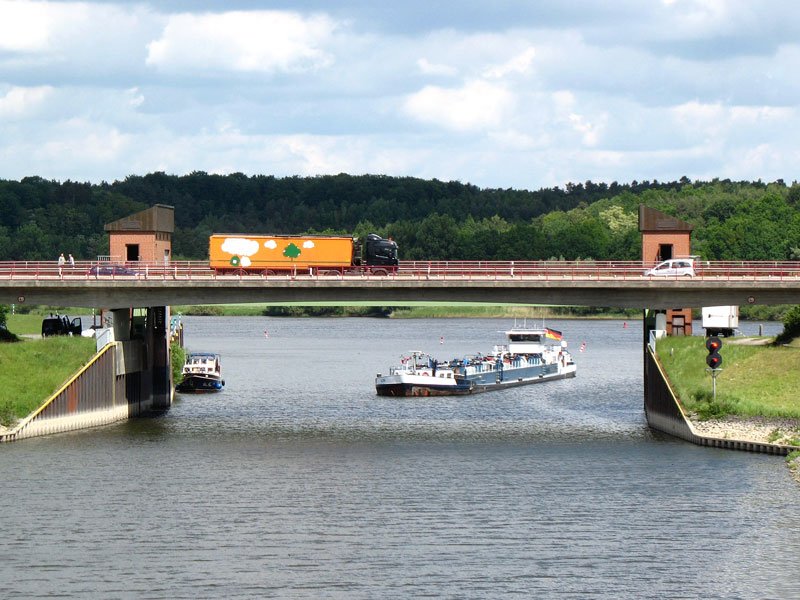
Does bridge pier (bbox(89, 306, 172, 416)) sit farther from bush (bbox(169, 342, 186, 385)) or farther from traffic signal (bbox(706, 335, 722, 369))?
traffic signal (bbox(706, 335, 722, 369))

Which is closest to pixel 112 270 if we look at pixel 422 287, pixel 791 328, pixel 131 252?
pixel 131 252

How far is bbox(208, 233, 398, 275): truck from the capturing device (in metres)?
95.7

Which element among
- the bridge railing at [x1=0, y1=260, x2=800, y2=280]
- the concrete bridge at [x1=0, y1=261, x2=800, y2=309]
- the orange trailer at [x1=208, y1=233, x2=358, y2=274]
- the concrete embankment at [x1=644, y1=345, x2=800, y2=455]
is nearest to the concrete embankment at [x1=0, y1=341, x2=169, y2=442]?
the concrete bridge at [x1=0, y1=261, x2=800, y2=309]

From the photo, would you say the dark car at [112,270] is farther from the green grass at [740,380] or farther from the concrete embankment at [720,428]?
the green grass at [740,380]

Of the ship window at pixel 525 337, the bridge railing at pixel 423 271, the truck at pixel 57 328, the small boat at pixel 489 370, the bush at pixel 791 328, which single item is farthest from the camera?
Answer: the ship window at pixel 525 337

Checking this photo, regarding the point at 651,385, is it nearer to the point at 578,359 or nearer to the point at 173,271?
the point at 173,271

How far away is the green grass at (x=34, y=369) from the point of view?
80.8 metres

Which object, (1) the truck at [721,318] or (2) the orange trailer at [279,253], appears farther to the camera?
(1) the truck at [721,318]

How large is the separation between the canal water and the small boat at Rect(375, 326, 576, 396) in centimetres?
2270

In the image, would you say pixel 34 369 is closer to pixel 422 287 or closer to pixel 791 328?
pixel 422 287

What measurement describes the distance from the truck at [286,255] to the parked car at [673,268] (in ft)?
56.0

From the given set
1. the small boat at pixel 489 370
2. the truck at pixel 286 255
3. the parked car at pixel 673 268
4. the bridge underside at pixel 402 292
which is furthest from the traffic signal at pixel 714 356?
the small boat at pixel 489 370

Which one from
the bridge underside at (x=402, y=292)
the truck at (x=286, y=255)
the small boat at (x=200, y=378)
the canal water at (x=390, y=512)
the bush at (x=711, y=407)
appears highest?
the truck at (x=286, y=255)

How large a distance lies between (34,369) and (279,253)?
1920 cm
